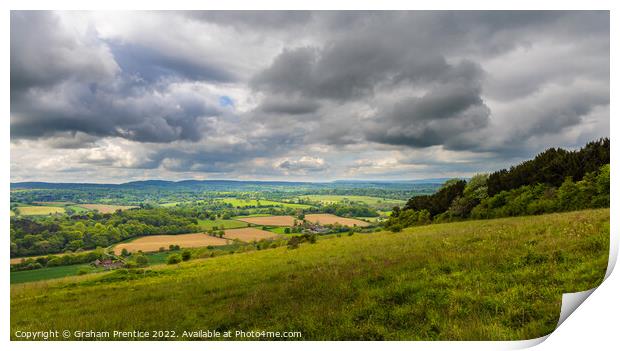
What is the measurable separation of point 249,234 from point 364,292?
481cm

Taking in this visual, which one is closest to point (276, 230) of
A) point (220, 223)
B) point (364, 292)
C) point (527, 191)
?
point (220, 223)

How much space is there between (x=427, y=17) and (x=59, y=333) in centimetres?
1170

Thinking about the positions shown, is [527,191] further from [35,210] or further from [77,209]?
[35,210]

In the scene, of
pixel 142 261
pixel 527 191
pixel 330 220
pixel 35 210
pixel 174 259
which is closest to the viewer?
pixel 35 210

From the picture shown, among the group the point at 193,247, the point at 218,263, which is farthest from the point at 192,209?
the point at 218,263

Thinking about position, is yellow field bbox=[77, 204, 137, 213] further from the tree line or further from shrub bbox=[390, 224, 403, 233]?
shrub bbox=[390, 224, 403, 233]

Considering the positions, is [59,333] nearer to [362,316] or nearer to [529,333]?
[362,316]

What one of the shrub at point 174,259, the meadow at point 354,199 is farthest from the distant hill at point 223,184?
the shrub at point 174,259

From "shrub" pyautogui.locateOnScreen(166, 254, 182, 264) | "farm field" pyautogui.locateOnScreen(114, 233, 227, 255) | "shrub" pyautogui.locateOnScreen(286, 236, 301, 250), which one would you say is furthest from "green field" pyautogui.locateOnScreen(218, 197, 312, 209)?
"shrub" pyautogui.locateOnScreen(166, 254, 182, 264)

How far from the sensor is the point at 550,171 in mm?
12109

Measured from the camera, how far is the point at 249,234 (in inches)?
399

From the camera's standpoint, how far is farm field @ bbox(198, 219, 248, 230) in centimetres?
961

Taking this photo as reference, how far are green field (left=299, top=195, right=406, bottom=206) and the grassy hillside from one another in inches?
89.0

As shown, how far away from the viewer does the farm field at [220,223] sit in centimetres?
961
